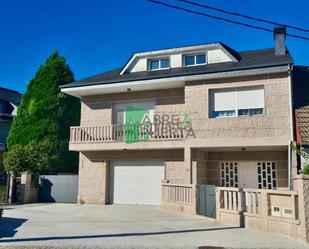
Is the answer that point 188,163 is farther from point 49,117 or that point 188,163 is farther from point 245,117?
point 49,117


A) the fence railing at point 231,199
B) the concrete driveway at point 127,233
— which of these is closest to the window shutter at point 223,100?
the fence railing at point 231,199

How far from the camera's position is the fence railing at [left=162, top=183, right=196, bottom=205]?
579 inches

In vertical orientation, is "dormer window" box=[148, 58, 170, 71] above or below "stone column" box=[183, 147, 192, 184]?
above

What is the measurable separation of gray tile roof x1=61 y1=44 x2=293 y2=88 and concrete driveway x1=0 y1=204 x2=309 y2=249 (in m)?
7.04

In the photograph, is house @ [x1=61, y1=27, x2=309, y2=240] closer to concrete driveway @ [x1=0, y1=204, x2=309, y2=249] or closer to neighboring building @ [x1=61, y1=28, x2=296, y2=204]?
neighboring building @ [x1=61, y1=28, x2=296, y2=204]

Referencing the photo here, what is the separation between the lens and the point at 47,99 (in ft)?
85.5

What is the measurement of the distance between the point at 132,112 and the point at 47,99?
9.01 meters

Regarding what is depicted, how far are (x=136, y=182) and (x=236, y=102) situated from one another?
6.87 m

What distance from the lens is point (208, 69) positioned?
56.9 feet

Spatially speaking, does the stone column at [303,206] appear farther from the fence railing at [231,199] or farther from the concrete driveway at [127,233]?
the fence railing at [231,199]

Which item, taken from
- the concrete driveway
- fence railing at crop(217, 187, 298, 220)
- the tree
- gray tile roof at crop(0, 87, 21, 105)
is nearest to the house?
fence railing at crop(217, 187, 298, 220)

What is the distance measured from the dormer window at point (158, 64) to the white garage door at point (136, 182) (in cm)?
531

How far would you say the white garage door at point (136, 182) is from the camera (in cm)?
1909

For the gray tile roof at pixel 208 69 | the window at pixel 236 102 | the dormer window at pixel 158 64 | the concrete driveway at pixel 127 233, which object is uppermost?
the dormer window at pixel 158 64
